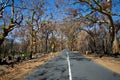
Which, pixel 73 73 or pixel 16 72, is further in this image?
pixel 16 72

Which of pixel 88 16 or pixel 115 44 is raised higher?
pixel 88 16

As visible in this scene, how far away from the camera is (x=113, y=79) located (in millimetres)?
11539

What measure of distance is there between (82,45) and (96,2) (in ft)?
322

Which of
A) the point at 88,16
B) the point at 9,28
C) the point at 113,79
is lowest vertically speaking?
the point at 113,79

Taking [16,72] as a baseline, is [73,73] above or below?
above

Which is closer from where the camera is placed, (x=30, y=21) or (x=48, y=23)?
(x=30, y=21)

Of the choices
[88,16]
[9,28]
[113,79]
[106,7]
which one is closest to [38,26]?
[88,16]

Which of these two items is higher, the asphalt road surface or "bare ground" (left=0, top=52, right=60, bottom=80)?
the asphalt road surface

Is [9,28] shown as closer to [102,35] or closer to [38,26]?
[38,26]

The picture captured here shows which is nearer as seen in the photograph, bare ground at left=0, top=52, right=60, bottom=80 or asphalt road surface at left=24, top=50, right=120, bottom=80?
asphalt road surface at left=24, top=50, right=120, bottom=80

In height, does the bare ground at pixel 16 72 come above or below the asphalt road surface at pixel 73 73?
below

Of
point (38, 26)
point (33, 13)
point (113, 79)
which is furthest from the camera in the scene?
point (38, 26)

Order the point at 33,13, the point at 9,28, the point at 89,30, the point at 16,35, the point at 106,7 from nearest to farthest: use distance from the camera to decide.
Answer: the point at 9,28 < the point at 106,7 < the point at 33,13 < the point at 89,30 < the point at 16,35

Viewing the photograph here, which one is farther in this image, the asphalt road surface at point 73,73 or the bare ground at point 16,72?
the bare ground at point 16,72
